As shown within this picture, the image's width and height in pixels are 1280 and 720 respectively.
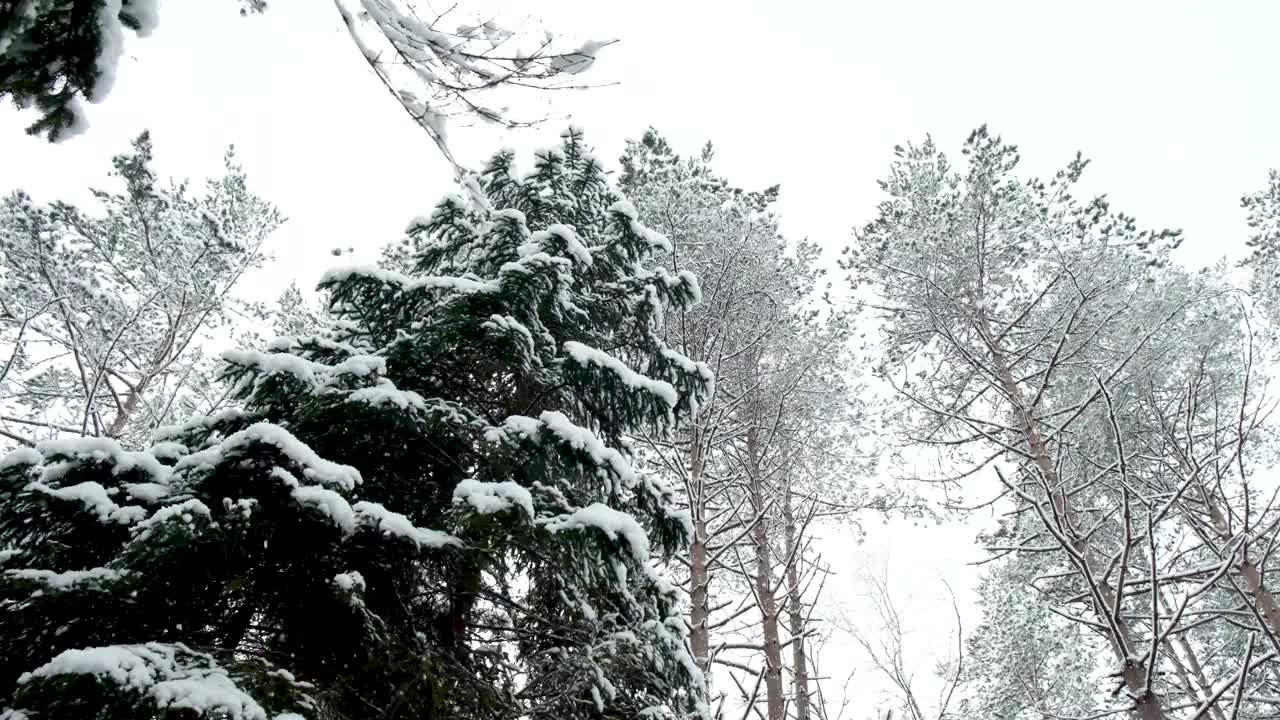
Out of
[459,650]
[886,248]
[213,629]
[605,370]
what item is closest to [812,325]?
[886,248]

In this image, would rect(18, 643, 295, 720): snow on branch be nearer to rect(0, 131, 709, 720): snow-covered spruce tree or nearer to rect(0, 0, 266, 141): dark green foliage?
rect(0, 131, 709, 720): snow-covered spruce tree

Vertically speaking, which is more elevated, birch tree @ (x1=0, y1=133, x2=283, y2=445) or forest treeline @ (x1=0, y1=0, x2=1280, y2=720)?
birch tree @ (x1=0, y1=133, x2=283, y2=445)

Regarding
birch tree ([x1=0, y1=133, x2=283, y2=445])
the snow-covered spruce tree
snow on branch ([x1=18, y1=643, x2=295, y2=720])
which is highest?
birch tree ([x1=0, y1=133, x2=283, y2=445])

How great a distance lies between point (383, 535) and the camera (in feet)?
11.2

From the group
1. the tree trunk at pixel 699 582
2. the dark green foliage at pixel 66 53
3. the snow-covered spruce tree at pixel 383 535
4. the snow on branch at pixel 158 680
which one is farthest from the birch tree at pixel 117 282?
the dark green foliage at pixel 66 53

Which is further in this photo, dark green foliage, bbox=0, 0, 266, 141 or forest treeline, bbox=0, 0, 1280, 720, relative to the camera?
forest treeline, bbox=0, 0, 1280, 720

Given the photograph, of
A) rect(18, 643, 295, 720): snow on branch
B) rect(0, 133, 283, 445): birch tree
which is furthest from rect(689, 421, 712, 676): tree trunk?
rect(0, 133, 283, 445): birch tree

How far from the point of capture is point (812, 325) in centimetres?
1062

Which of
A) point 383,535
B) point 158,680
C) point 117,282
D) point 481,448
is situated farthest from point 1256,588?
Answer: point 117,282

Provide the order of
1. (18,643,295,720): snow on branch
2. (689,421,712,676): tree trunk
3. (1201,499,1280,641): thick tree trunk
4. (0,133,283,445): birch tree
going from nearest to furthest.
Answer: (18,643,295,720): snow on branch → (1201,499,1280,641): thick tree trunk → (689,421,712,676): tree trunk → (0,133,283,445): birch tree

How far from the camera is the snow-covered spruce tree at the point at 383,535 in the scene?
2854mm

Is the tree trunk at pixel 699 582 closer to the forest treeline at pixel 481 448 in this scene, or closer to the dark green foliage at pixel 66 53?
the forest treeline at pixel 481 448

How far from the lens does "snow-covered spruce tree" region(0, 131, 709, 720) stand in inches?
112

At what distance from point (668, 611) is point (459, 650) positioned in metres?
1.35
